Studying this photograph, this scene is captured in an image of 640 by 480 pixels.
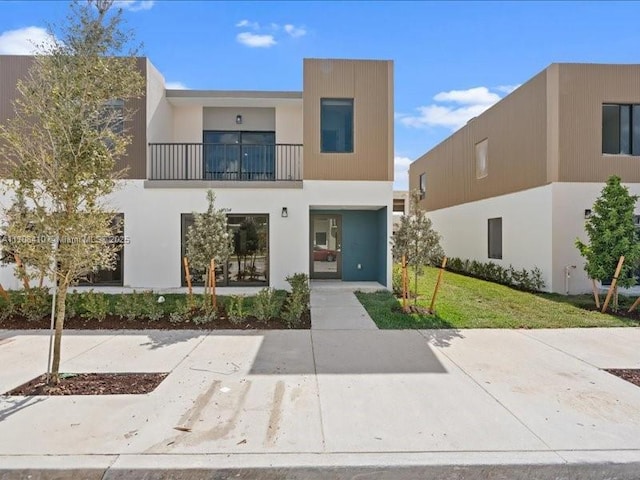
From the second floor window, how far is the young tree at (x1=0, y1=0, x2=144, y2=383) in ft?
42.7

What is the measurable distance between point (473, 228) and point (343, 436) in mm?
15173

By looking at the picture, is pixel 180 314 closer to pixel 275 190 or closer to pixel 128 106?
pixel 275 190

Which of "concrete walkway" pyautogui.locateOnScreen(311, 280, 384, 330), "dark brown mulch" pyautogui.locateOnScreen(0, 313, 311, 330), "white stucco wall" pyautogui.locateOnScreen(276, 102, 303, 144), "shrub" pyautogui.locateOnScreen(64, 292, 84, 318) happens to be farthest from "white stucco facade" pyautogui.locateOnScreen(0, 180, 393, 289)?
"dark brown mulch" pyautogui.locateOnScreen(0, 313, 311, 330)

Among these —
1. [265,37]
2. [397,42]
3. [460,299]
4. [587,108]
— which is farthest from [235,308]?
[587,108]

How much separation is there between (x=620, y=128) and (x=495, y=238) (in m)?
5.35

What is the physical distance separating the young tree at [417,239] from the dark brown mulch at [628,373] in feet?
12.5

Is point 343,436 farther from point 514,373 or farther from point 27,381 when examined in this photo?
point 27,381

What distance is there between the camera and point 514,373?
5199mm

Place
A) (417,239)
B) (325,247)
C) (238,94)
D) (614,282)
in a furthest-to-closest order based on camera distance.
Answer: (325,247) < (238,94) < (614,282) < (417,239)

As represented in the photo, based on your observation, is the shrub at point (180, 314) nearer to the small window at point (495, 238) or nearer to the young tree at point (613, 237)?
the young tree at point (613, 237)

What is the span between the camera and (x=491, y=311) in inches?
353

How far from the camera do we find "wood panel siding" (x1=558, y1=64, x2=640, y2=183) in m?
11.3

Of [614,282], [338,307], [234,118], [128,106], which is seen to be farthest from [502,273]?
[128,106]

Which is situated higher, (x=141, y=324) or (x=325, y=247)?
(x=325, y=247)
